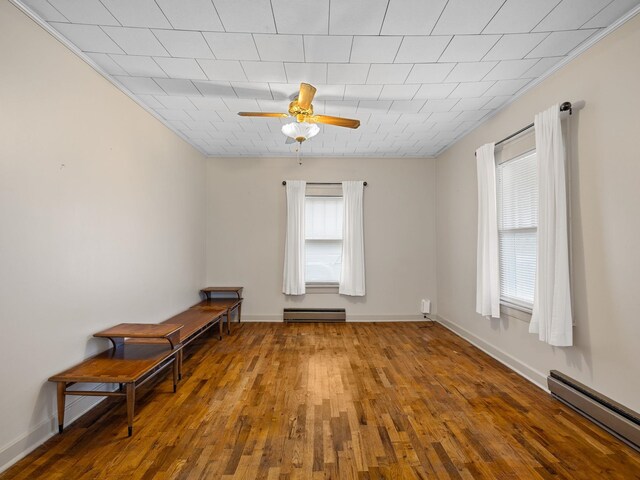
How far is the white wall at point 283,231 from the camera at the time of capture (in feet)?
16.5

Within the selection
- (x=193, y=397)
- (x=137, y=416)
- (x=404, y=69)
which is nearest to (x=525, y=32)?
(x=404, y=69)

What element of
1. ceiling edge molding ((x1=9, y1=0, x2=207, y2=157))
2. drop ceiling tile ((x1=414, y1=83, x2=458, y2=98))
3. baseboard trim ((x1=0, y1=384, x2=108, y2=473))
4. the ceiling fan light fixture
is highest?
drop ceiling tile ((x1=414, y1=83, x2=458, y2=98))

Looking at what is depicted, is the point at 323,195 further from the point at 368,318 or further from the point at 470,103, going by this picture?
the point at 470,103

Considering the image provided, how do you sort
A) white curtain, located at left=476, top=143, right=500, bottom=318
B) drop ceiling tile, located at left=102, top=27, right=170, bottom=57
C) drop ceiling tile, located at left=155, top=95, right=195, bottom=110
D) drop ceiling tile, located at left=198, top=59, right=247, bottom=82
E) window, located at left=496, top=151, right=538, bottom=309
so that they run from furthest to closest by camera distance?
white curtain, located at left=476, top=143, right=500, bottom=318 < drop ceiling tile, located at left=155, top=95, right=195, bottom=110 < window, located at left=496, top=151, right=538, bottom=309 < drop ceiling tile, located at left=198, top=59, right=247, bottom=82 < drop ceiling tile, located at left=102, top=27, right=170, bottom=57

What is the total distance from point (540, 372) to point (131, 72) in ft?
14.7

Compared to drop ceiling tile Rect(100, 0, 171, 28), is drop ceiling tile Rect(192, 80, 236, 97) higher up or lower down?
higher up

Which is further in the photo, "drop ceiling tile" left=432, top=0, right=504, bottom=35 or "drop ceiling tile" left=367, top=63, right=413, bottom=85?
"drop ceiling tile" left=367, top=63, right=413, bottom=85

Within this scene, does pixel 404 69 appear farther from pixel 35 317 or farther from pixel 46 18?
pixel 35 317

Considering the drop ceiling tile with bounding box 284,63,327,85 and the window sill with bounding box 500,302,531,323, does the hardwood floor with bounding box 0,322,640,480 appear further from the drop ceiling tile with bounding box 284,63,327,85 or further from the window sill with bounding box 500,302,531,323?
the drop ceiling tile with bounding box 284,63,327,85

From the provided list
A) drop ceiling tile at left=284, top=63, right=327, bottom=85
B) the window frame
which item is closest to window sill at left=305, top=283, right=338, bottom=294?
the window frame

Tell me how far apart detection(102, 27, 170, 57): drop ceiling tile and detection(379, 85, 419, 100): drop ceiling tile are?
190 cm

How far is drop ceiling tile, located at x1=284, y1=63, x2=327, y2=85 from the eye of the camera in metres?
2.40

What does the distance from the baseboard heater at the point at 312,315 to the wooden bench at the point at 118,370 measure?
8.15ft

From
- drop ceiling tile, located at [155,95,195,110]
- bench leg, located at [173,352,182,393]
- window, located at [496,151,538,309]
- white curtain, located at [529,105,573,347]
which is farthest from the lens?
drop ceiling tile, located at [155,95,195,110]
